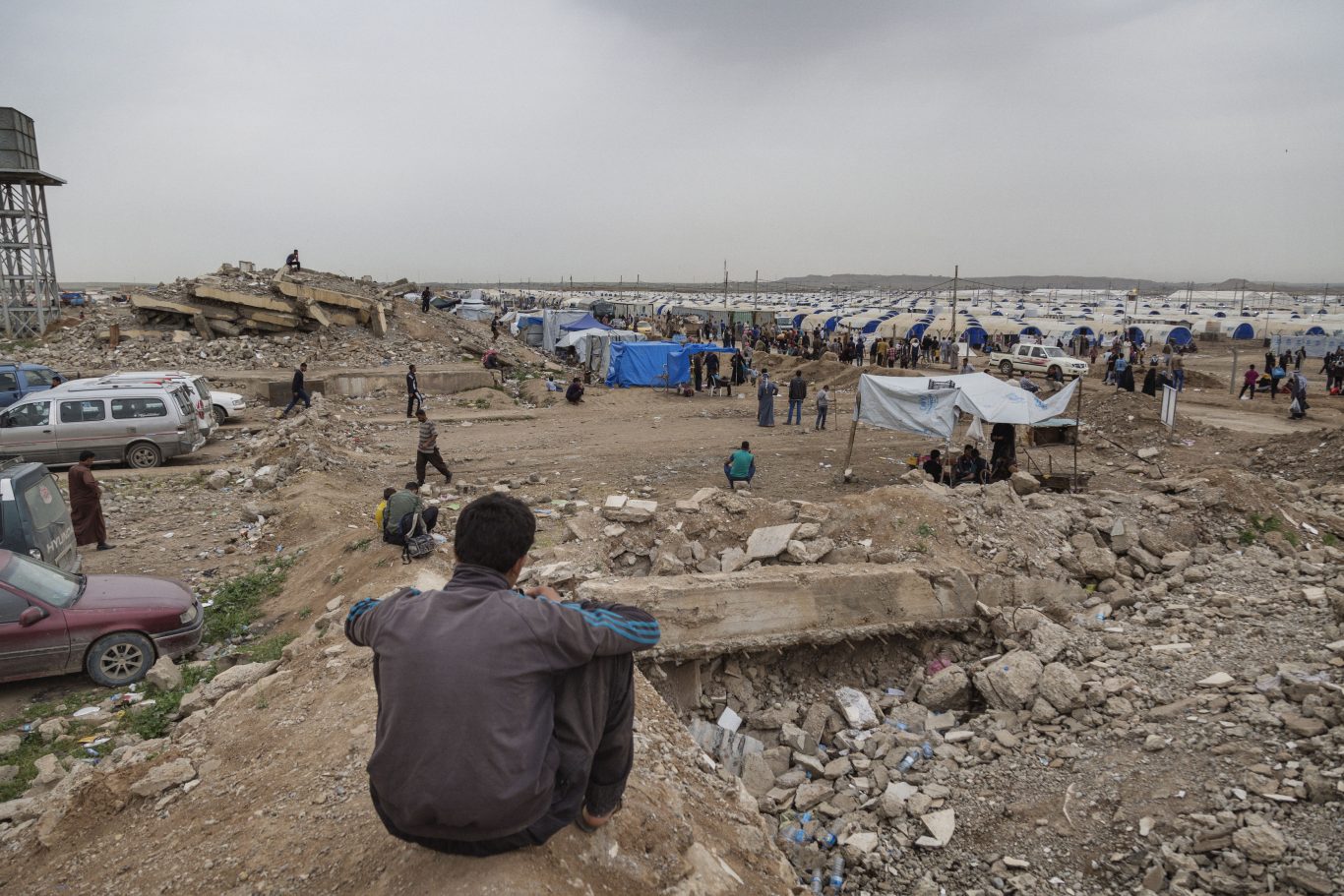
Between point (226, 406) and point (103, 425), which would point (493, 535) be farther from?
point (226, 406)

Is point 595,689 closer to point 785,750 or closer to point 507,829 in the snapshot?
point 507,829

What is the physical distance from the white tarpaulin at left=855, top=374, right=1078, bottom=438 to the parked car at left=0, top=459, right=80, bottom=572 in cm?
1057

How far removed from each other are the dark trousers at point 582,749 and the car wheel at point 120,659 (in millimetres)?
5672

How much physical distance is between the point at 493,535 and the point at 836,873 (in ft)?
13.4

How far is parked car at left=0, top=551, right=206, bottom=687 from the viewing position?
6.13m

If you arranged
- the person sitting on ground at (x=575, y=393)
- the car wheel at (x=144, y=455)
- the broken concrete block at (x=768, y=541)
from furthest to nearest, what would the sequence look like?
the person sitting on ground at (x=575, y=393) < the car wheel at (x=144, y=455) < the broken concrete block at (x=768, y=541)

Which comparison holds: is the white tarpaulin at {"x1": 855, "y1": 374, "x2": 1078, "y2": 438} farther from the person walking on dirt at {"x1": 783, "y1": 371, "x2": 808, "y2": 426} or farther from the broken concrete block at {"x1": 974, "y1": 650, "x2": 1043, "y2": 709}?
the person walking on dirt at {"x1": 783, "y1": 371, "x2": 808, "y2": 426}

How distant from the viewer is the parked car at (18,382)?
54.0 ft

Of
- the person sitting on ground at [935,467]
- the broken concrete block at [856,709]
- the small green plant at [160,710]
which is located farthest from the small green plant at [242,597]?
the person sitting on ground at [935,467]

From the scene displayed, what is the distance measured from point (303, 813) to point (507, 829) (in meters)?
2.09

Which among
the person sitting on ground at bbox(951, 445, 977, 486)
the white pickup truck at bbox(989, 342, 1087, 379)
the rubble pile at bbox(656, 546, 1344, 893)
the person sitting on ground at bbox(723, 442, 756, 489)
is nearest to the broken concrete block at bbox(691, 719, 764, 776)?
the rubble pile at bbox(656, 546, 1344, 893)

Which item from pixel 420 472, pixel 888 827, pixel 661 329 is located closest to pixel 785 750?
pixel 888 827

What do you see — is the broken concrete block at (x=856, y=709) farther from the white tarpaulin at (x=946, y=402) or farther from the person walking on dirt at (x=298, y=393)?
the person walking on dirt at (x=298, y=393)

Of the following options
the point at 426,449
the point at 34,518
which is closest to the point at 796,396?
the point at 426,449
